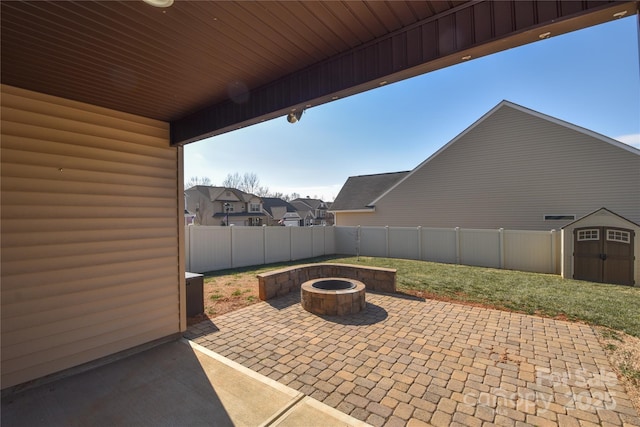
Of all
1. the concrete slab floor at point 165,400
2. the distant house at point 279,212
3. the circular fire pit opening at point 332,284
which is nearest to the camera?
the concrete slab floor at point 165,400

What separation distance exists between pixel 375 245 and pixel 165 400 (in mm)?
11749

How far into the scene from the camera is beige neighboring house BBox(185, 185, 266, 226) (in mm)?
32406

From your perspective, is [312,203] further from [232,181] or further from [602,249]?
[602,249]

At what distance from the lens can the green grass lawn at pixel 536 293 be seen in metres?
5.35

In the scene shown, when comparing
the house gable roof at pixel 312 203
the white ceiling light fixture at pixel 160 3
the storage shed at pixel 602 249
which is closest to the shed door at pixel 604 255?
the storage shed at pixel 602 249

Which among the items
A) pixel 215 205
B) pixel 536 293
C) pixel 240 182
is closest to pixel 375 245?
pixel 536 293

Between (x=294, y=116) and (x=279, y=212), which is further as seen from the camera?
(x=279, y=212)

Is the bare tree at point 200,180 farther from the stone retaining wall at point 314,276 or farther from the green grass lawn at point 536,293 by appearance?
the green grass lawn at point 536,293

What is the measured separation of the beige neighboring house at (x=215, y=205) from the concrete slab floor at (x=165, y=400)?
98.3 ft

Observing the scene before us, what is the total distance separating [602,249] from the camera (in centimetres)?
816

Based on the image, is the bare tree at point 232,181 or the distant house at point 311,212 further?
the bare tree at point 232,181

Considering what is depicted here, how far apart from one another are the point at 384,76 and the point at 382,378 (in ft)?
10.6

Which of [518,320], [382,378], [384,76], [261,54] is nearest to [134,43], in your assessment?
[261,54]

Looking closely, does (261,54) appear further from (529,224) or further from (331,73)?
(529,224)
